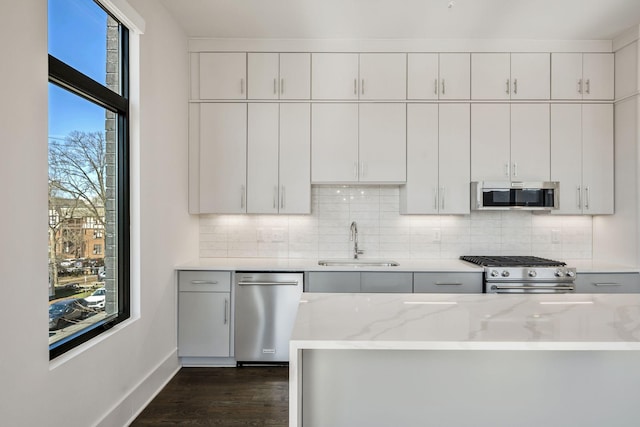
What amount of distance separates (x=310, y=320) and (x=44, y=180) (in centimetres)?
132

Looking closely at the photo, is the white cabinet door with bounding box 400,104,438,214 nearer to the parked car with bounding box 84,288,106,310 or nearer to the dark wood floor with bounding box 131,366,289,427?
the dark wood floor with bounding box 131,366,289,427

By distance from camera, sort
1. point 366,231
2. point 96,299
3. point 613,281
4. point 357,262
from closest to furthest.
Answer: point 96,299 < point 613,281 < point 357,262 < point 366,231

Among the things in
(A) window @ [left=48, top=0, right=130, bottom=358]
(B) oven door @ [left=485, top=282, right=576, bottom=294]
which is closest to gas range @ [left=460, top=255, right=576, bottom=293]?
(B) oven door @ [left=485, top=282, right=576, bottom=294]

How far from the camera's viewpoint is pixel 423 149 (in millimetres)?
3668

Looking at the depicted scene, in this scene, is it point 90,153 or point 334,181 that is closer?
point 90,153

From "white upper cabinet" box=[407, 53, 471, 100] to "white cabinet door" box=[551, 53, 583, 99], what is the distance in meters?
0.78

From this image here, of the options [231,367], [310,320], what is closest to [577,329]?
[310,320]

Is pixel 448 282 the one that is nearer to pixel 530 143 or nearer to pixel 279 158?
pixel 530 143

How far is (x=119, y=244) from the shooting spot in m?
2.56

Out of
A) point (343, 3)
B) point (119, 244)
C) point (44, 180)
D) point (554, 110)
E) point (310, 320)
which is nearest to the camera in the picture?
point (310, 320)

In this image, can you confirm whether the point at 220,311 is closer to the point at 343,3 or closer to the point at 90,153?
the point at 90,153

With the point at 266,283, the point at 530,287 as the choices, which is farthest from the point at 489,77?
the point at 266,283

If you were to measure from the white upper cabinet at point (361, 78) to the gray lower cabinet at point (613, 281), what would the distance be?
2221 millimetres

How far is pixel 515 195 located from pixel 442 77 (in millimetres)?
1261
